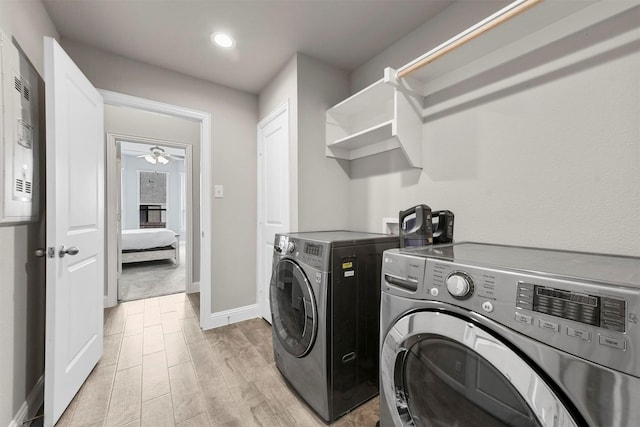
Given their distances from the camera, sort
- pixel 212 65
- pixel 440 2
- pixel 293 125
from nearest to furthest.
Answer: pixel 440 2 → pixel 293 125 → pixel 212 65

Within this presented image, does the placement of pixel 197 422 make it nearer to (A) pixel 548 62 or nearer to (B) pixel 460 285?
(B) pixel 460 285

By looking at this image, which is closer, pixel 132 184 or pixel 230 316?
pixel 230 316

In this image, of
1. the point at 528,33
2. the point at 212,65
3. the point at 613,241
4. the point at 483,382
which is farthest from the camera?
the point at 212,65

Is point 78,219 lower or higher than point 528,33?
lower

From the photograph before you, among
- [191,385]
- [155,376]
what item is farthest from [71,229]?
[191,385]

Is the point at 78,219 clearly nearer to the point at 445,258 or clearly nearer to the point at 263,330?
the point at 263,330

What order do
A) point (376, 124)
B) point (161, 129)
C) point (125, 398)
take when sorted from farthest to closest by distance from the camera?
point (161, 129), point (376, 124), point (125, 398)

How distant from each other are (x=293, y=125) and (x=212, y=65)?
0.92 m

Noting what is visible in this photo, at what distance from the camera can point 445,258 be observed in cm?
84

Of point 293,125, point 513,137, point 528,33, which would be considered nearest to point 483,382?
point 513,137

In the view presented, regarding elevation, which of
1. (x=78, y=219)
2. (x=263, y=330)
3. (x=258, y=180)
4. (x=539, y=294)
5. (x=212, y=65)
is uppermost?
(x=212, y=65)

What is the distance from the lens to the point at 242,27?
5.80ft

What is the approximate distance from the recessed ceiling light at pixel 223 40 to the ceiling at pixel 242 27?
40mm

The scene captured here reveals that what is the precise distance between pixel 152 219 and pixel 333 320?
7.93 meters
